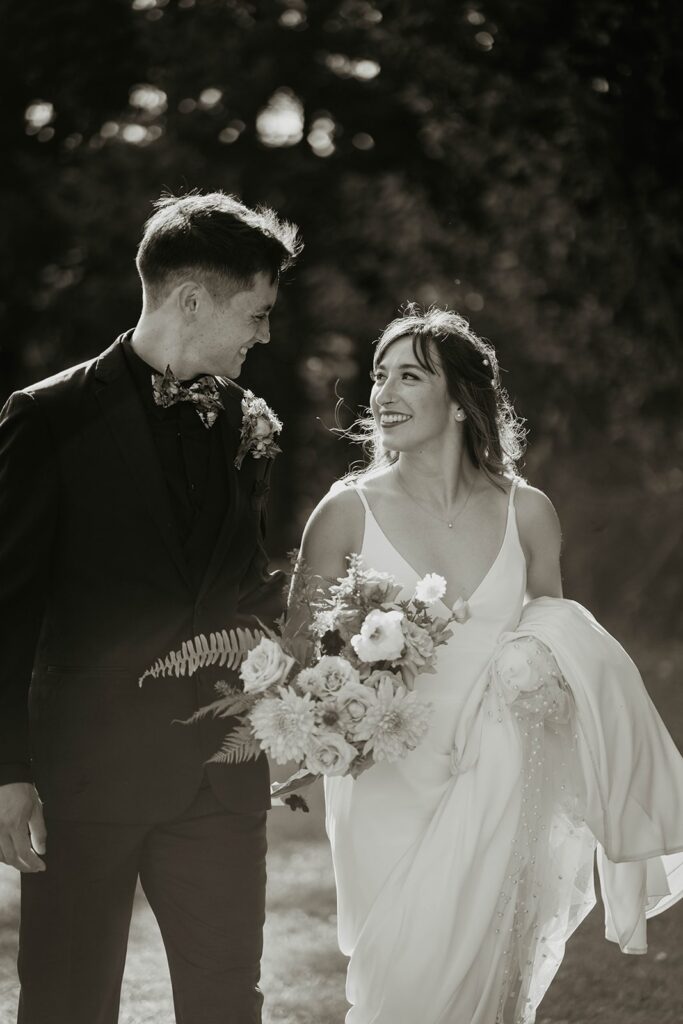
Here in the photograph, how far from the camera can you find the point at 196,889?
138 inches

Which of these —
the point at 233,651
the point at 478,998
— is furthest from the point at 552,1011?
the point at 233,651

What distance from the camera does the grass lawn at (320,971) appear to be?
5.55 meters

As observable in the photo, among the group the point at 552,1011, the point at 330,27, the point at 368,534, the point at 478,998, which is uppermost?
the point at 330,27

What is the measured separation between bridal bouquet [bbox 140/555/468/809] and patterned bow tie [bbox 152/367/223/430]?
0.49 m

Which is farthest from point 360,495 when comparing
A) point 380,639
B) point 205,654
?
point 205,654

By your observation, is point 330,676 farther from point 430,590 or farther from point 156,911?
point 156,911

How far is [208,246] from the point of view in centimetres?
362

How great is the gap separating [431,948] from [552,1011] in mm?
1644

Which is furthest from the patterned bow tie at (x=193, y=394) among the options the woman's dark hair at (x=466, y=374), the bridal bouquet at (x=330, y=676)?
the woman's dark hair at (x=466, y=374)

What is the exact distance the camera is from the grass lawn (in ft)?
18.2

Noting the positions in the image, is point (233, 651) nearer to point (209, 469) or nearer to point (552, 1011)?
point (209, 469)

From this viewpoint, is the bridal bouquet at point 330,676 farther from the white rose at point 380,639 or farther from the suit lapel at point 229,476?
the suit lapel at point 229,476

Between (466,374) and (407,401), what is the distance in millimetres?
258

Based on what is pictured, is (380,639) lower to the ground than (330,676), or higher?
higher
